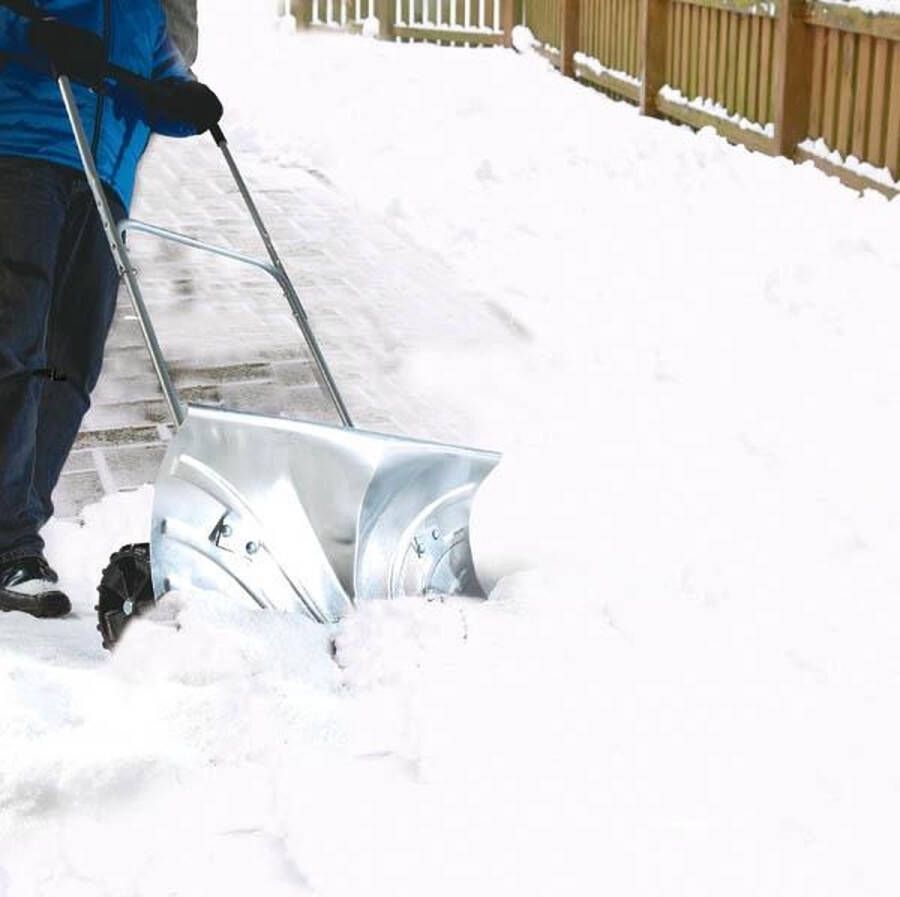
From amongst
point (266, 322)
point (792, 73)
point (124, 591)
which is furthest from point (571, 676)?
point (792, 73)

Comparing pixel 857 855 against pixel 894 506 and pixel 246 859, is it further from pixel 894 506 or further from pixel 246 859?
pixel 894 506

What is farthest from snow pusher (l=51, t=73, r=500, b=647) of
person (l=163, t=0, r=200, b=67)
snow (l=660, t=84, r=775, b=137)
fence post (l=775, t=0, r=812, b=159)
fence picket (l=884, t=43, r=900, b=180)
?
snow (l=660, t=84, r=775, b=137)

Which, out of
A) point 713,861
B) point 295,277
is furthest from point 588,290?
point 713,861

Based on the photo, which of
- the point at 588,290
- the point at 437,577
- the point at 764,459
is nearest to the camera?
the point at 437,577

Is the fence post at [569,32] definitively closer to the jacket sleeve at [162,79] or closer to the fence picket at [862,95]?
the fence picket at [862,95]

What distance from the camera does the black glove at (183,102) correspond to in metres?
3.62

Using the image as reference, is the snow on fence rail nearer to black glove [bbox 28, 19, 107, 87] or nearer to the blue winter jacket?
the blue winter jacket

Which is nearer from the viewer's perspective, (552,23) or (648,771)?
(648,771)

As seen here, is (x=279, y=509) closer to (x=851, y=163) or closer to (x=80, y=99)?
(x=80, y=99)

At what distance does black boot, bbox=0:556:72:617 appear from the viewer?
12.3ft

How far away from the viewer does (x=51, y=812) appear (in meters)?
2.80

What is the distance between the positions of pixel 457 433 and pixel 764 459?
0.98 meters

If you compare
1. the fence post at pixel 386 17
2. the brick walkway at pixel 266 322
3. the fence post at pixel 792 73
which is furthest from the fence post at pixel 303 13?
the fence post at pixel 792 73

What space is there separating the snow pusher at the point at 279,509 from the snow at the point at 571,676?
9 cm
